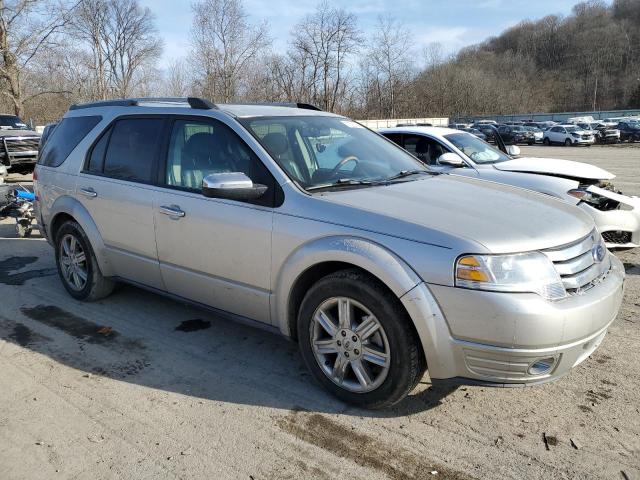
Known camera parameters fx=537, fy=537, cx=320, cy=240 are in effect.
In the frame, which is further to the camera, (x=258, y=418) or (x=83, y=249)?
(x=83, y=249)

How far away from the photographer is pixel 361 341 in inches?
122

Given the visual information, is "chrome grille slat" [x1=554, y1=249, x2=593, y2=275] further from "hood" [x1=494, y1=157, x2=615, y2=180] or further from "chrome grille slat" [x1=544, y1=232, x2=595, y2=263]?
"hood" [x1=494, y1=157, x2=615, y2=180]

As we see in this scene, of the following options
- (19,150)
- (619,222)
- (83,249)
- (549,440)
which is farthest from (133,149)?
(19,150)

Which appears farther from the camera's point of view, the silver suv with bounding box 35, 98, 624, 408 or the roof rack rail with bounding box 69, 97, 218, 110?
the roof rack rail with bounding box 69, 97, 218, 110

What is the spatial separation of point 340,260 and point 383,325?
439mm

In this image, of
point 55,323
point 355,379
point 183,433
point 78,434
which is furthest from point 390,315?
point 55,323

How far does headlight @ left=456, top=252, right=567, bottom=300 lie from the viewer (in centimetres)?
269

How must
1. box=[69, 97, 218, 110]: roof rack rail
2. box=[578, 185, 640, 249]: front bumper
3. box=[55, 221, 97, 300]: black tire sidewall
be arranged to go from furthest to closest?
box=[578, 185, 640, 249]: front bumper
box=[55, 221, 97, 300]: black tire sidewall
box=[69, 97, 218, 110]: roof rack rail

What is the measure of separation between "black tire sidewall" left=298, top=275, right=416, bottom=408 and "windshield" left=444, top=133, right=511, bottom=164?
5.26 m

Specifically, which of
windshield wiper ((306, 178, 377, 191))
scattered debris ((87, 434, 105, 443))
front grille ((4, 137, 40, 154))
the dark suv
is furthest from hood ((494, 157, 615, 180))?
front grille ((4, 137, 40, 154))

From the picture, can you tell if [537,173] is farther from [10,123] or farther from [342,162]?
[10,123]

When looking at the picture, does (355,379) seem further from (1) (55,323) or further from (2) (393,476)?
(1) (55,323)

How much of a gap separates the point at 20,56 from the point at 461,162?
32.0m

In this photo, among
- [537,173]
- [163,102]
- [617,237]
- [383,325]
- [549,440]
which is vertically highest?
[163,102]
